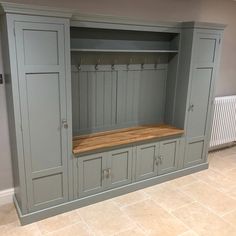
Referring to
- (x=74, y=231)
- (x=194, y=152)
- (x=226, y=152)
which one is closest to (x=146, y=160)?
(x=194, y=152)

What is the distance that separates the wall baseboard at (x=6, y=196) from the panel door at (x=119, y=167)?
3.71ft

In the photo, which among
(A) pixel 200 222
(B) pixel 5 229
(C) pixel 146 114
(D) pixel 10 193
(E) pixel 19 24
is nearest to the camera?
(E) pixel 19 24

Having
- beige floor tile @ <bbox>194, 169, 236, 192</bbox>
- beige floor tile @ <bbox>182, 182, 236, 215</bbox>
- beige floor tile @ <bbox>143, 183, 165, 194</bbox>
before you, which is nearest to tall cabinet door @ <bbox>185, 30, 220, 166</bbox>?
beige floor tile @ <bbox>194, 169, 236, 192</bbox>

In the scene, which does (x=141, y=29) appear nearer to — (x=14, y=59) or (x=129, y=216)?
(x=14, y=59)

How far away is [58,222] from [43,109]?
117 cm

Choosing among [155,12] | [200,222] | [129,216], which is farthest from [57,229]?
[155,12]

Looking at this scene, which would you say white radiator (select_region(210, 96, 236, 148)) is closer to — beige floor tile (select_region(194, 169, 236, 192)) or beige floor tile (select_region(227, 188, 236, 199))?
beige floor tile (select_region(194, 169, 236, 192))

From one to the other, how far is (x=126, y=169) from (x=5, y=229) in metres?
1.42

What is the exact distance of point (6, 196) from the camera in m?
2.89

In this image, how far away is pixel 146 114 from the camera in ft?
11.8

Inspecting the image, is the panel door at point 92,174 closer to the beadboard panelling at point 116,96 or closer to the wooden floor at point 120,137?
the wooden floor at point 120,137

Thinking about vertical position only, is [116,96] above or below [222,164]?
above

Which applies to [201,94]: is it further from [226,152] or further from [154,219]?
[154,219]

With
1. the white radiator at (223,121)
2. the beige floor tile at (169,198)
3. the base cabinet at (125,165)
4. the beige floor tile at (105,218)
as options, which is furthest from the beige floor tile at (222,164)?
the beige floor tile at (105,218)
